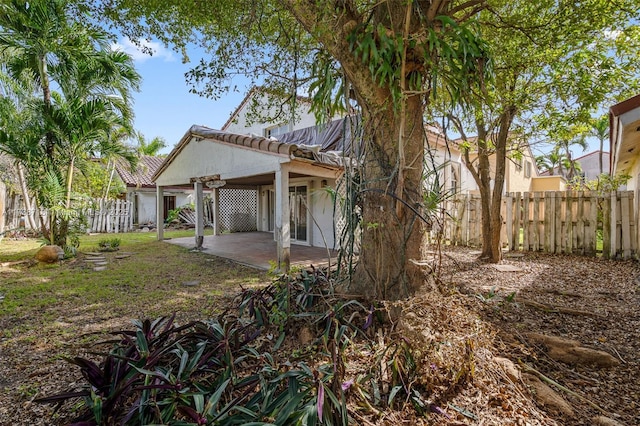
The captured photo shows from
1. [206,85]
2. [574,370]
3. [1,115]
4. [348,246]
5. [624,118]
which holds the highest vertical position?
[1,115]

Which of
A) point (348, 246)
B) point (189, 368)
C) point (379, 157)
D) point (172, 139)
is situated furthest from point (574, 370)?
point (172, 139)

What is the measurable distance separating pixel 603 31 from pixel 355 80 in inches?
178

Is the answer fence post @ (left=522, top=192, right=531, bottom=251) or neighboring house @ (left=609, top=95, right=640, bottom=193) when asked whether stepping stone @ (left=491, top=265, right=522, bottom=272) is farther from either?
neighboring house @ (left=609, top=95, right=640, bottom=193)

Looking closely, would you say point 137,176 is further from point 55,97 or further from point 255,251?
point 255,251

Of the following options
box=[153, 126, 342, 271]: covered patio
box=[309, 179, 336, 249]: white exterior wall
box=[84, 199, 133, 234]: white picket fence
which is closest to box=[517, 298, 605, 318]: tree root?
box=[153, 126, 342, 271]: covered patio

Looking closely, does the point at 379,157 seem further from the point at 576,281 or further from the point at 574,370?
the point at 576,281

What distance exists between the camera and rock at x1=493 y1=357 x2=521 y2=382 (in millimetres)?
2410

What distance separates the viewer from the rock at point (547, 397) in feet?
7.13

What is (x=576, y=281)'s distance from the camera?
5711mm

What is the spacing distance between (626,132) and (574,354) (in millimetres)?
4980

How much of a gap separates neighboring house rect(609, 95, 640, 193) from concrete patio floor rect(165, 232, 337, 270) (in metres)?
5.36

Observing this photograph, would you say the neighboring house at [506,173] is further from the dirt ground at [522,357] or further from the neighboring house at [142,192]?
the neighboring house at [142,192]

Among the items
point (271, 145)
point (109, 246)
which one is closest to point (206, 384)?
point (271, 145)

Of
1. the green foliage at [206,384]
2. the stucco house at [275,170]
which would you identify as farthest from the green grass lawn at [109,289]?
the green foliage at [206,384]
